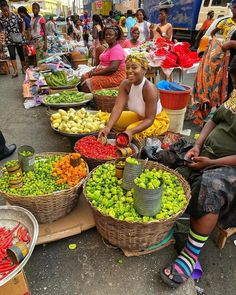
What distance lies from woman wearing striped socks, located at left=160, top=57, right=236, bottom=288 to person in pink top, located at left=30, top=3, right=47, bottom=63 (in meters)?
7.49

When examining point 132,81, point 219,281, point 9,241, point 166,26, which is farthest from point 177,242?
point 166,26

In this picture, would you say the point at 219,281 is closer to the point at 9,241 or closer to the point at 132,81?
the point at 9,241

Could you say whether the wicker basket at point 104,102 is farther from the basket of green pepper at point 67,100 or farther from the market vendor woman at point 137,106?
the market vendor woman at point 137,106

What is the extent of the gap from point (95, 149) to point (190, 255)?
1.37 meters

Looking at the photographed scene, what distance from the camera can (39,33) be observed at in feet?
26.4

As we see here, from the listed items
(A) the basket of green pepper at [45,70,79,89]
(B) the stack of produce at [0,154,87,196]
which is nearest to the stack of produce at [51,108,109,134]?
(B) the stack of produce at [0,154,87,196]

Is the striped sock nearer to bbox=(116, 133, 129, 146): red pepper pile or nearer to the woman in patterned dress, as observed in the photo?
bbox=(116, 133, 129, 146): red pepper pile

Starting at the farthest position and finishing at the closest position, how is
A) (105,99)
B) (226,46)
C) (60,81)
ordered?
(60,81)
(105,99)
(226,46)

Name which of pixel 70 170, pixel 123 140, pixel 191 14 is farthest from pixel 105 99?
pixel 191 14

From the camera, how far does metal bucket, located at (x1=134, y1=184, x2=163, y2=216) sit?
1650 mm

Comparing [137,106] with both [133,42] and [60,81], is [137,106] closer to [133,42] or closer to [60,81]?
[60,81]

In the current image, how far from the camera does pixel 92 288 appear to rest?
5.86ft

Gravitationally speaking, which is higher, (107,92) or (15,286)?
(107,92)

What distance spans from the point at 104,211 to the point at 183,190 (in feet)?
2.20
